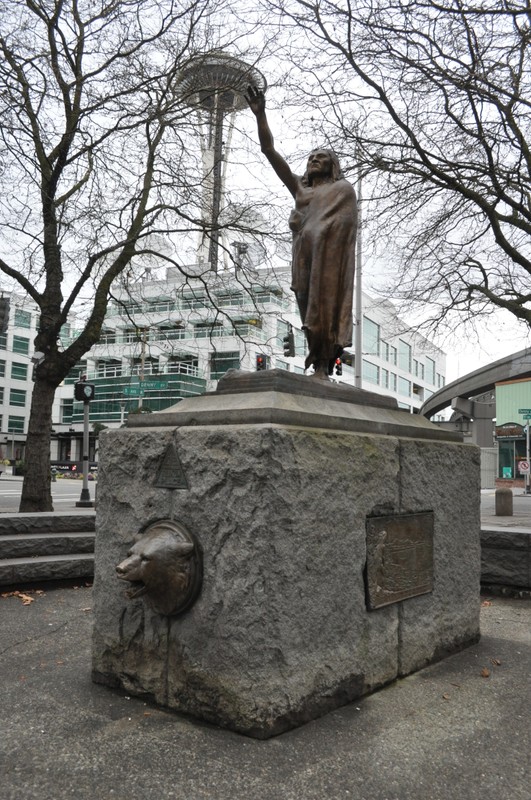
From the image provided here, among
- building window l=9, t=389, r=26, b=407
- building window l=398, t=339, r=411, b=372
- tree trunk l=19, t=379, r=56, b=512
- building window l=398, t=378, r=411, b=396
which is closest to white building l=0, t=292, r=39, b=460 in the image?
building window l=9, t=389, r=26, b=407

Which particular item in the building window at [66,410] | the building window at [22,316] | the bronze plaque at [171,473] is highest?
the building window at [66,410]

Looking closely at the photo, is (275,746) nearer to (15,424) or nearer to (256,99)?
(256,99)

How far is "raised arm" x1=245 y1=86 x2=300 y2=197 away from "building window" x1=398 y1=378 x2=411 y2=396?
240ft

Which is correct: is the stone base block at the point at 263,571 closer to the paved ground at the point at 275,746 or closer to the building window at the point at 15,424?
the paved ground at the point at 275,746

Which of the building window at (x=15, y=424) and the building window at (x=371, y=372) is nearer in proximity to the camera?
the building window at (x=15, y=424)

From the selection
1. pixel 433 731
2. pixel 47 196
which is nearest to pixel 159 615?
pixel 433 731

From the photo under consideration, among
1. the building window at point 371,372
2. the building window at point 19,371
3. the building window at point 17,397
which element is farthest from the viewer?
the building window at point 371,372

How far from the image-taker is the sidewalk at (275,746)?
8.16ft


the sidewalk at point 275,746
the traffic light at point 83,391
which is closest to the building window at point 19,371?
the traffic light at point 83,391

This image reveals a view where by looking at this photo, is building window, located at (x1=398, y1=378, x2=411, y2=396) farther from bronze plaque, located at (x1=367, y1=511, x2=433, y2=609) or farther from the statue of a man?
bronze plaque, located at (x1=367, y1=511, x2=433, y2=609)

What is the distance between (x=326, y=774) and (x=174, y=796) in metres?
0.64

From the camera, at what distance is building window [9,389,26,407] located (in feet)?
210

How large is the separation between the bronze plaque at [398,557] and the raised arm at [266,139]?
8.15 ft

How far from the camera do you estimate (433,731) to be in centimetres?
309
